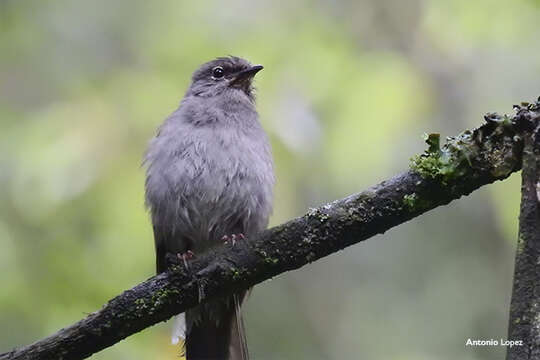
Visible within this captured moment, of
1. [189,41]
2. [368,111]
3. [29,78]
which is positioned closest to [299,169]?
[368,111]

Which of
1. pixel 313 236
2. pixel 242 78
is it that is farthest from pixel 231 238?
pixel 242 78

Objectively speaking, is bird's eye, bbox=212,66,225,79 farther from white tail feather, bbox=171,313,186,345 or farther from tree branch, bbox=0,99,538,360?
tree branch, bbox=0,99,538,360

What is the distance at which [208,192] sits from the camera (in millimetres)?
5031

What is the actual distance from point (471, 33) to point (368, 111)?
0.99 m

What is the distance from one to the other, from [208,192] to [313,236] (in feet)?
4.81

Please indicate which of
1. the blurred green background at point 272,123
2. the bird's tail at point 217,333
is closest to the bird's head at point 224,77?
the blurred green background at point 272,123

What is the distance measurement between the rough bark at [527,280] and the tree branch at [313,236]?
43cm

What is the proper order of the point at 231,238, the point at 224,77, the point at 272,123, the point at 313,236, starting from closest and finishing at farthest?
the point at 313,236
the point at 231,238
the point at 272,123
the point at 224,77

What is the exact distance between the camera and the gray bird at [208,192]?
16.6 ft

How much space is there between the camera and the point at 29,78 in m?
6.81

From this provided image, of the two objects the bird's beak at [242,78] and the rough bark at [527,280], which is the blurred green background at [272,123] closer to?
the bird's beak at [242,78]

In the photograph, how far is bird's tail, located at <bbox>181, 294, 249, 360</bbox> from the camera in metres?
5.32

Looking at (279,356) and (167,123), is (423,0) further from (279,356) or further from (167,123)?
(279,356)

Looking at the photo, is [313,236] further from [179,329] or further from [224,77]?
[224,77]
